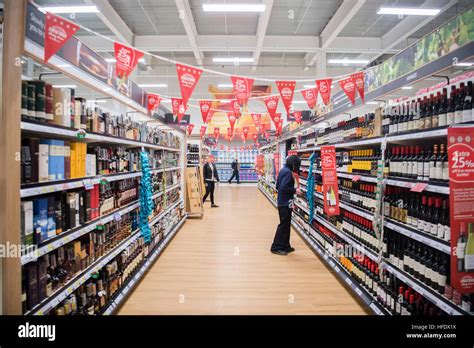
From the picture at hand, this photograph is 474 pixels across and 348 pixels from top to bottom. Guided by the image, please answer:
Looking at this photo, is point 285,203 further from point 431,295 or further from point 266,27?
point 266,27

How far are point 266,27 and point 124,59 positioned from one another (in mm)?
7839

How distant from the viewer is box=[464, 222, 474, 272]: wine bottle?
1.96 meters

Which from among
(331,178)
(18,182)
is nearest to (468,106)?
(331,178)

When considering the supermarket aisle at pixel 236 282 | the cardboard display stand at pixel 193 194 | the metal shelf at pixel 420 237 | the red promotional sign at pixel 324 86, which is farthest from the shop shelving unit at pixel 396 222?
the cardboard display stand at pixel 193 194

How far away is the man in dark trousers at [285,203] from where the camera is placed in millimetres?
5430

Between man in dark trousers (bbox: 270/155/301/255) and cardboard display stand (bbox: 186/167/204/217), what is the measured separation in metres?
3.96

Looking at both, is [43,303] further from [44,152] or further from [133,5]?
[133,5]

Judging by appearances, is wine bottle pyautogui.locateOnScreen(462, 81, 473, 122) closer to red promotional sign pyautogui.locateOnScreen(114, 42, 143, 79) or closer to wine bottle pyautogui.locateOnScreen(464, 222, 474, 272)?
wine bottle pyautogui.locateOnScreen(464, 222, 474, 272)

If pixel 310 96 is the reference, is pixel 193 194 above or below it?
below

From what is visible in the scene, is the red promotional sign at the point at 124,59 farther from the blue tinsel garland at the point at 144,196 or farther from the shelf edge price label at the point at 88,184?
the shelf edge price label at the point at 88,184

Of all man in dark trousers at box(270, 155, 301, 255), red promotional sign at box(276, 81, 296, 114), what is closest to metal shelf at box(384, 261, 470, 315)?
man in dark trousers at box(270, 155, 301, 255)

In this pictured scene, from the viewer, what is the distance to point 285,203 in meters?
5.43

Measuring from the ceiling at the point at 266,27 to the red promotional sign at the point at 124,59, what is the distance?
5450 mm

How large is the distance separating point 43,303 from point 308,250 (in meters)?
4.81
